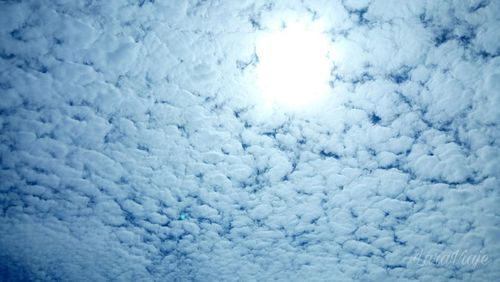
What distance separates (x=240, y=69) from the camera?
365 centimetres

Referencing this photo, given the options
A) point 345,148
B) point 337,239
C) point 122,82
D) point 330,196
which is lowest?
point 337,239

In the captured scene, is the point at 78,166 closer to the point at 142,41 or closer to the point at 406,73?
the point at 142,41

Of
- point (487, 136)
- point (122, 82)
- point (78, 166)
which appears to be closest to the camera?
point (122, 82)

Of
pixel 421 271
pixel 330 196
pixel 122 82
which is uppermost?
pixel 122 82

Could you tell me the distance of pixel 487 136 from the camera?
161 inches

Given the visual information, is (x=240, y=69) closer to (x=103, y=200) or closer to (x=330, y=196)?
(x=330, y=196)

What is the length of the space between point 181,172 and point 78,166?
5.60 ft

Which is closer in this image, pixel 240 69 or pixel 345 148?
pixel 240 69

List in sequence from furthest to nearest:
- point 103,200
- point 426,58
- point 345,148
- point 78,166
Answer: point 103,200, point 78,166, point 345,148, point 426,58

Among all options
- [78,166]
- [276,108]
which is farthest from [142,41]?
[78,166]

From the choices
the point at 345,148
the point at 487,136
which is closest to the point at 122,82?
the point at 345,148

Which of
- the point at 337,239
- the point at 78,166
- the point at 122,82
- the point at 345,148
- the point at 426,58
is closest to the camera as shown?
the point at 426,58

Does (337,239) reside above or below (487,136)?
below

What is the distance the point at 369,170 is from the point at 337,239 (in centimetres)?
181
